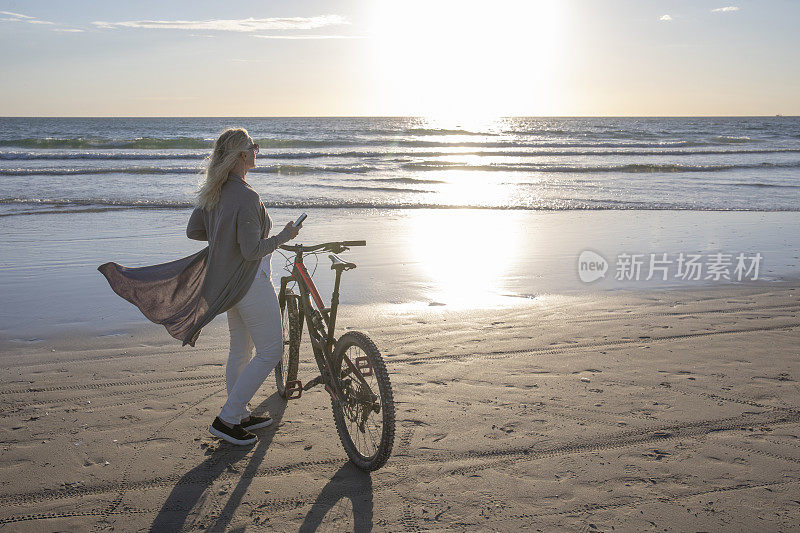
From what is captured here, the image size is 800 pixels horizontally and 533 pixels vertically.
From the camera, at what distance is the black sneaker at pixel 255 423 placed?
157 inches

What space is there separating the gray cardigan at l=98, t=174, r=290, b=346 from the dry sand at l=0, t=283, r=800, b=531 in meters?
0.80

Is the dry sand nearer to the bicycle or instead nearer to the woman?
the bicycle

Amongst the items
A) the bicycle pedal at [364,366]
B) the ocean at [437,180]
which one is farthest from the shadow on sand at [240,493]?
the ocean at [437,180]

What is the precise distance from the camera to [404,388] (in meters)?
4.50

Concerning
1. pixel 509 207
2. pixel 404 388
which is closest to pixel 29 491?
pixel 404 388

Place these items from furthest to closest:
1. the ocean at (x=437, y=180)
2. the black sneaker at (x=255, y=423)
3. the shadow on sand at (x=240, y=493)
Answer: the ocean at (x=437, y=180)
the black sneaker at (x=255, y=423)
the shadow on sand at (x=240, y=493)

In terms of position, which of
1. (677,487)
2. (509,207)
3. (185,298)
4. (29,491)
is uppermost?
(509,207)

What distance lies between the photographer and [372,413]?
11.2ft

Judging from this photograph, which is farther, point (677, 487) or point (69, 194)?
point (69, 194)

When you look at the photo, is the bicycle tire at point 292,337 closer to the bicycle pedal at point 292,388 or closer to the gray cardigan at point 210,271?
the bicycle pedal at point 292,388

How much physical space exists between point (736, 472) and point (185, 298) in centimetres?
328

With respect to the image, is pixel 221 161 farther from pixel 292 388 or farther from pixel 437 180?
Answer: pixel 437 180

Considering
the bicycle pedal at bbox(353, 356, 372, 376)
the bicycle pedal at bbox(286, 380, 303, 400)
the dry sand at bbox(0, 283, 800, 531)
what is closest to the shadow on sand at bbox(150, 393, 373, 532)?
the dry sand at bbox(0, 283, 800, 531)

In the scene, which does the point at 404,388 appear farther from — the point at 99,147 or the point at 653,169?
the point at 99,147
